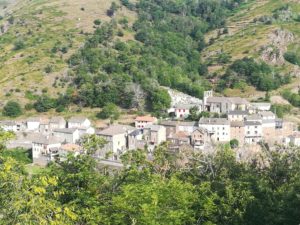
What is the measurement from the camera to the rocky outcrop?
4476 inches

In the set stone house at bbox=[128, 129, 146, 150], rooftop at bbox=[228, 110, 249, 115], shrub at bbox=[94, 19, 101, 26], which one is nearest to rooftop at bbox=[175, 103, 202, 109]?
rooftop at bbox=[228, 110, 249, 115]

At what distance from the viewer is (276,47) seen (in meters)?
116

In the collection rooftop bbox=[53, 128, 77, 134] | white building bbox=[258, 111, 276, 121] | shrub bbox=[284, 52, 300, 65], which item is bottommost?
rooftop bbox=[53, 128, 77, 134]

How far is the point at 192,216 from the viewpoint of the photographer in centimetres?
2444

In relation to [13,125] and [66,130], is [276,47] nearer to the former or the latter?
[66,130]

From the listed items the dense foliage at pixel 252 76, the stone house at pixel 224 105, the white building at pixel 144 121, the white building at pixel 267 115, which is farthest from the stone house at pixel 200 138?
the dense foliage at pixel 252 76

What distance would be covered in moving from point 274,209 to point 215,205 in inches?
126

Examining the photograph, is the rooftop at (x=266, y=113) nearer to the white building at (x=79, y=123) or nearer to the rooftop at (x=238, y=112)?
the rooftop at (x=238, y=112)

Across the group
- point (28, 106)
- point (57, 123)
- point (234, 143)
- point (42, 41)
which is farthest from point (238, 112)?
point (42, 41)

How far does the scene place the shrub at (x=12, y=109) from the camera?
3462 inches

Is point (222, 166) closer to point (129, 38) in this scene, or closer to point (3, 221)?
point (3, 221)

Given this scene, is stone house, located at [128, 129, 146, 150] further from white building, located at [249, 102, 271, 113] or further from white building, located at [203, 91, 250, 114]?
white building, located at [249, 102, 271, 113]

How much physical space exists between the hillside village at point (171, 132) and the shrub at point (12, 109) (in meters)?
6.80

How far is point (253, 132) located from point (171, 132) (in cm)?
1319
